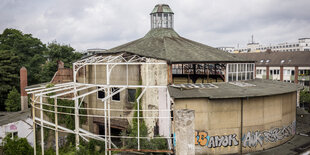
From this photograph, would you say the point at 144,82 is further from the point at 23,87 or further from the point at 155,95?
the point at 23,87

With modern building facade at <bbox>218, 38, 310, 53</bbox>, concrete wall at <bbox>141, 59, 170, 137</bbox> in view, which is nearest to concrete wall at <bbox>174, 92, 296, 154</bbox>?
concrete wall at <bbox>141, 59, 170, 137</bbox>

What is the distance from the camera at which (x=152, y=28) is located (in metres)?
33.4

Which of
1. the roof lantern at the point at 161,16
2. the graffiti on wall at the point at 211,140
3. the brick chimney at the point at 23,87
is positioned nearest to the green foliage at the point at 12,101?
the brick chimney at the point at 23,87

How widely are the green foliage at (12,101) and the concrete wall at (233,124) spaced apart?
1352 inches

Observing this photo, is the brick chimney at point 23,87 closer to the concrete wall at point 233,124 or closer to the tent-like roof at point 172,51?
the tent-like roof at point 172,51

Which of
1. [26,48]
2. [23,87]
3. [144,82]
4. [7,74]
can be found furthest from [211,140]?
[26,48]

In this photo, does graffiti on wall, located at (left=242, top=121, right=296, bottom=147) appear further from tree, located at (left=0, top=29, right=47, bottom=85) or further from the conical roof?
tree, located at (left=0, top=29, right=47, bottom=85)

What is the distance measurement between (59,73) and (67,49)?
18156mm

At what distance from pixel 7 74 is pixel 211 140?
130ft

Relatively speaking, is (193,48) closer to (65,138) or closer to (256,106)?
(256,106)

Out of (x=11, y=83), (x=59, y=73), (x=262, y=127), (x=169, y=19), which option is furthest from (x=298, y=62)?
(x=11, y=83)

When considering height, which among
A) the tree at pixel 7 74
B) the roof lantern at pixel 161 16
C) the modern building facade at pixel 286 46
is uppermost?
the modern building facade at pixel 286 46

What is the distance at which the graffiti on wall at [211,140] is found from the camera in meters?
17.8

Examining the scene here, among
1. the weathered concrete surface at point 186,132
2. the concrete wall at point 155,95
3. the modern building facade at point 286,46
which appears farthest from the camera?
the modern building facade at point 286,46
